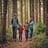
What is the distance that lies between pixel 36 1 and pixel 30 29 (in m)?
13.1

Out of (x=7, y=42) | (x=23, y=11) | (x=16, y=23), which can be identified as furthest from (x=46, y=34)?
(x=23, y=11)

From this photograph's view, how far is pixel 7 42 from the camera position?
45.6 feet

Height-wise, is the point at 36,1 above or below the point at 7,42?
above

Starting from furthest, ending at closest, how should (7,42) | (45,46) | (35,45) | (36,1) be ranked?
1. (36,1)
2. (7,42)
3. (35,45)
4. (45,46)

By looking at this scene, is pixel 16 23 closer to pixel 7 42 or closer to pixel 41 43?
pixel 7 42

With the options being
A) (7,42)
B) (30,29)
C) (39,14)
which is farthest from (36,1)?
(7,42)

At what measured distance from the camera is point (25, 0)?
3045 cm

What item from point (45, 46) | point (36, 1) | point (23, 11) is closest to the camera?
point (45, 46)

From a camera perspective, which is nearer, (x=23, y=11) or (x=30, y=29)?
(x=30, y=29)

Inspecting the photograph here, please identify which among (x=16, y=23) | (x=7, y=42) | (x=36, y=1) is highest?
(x=36, y=1)

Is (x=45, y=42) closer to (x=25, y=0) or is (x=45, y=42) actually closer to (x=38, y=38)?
Answer: (x=38, y=38)

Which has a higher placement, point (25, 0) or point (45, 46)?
point (25, 0)

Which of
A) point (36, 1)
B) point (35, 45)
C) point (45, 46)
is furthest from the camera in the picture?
point (36, 1)

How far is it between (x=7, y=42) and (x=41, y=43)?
3933 millimetres
